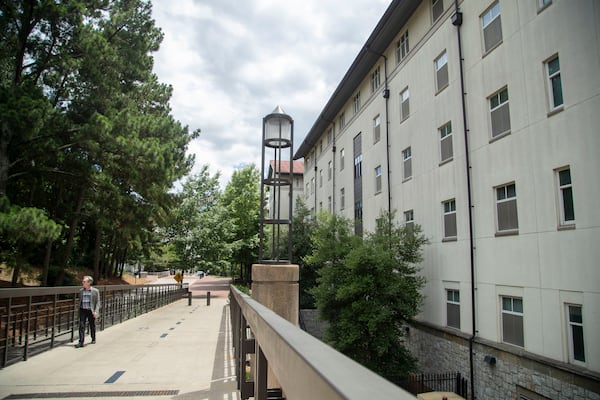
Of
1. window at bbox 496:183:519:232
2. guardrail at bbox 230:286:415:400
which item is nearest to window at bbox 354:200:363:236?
window at bbox 496:183:519:232

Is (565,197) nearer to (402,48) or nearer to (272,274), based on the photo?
(272,274)

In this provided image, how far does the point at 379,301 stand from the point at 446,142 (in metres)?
6.76

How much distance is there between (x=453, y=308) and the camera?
1588 cm

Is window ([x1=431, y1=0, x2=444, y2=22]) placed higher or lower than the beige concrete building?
higher

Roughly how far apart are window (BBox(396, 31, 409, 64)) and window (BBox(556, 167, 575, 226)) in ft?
36.3

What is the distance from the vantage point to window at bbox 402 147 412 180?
1969 centimetres

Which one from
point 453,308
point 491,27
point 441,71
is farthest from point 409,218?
point 491,27

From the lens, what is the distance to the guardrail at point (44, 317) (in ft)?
23.4

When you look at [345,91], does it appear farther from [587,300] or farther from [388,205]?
[587,300]

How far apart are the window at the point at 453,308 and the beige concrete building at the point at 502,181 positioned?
0.20 ft

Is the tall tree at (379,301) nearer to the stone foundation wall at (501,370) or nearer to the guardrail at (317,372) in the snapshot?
the stone foundation wall at (501,370)

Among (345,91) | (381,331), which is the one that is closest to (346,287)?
(381,331)

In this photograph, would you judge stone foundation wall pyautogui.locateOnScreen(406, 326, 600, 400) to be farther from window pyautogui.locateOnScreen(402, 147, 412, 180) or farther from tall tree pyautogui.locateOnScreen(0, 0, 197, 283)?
tall tree pyautogui.locateOnScreen(0, 0, 197, 283)

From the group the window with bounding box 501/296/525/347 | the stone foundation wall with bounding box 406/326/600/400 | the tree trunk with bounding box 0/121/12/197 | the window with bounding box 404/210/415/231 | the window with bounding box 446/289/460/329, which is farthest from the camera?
the window with bounding box 404/210/415/231
